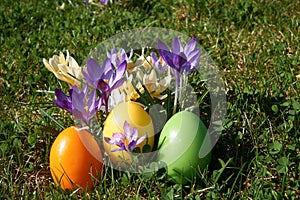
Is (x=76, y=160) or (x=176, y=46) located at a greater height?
(x=176, y=46)

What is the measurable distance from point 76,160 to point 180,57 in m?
0.50

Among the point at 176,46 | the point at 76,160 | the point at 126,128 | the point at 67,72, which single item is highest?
the point at 176,46

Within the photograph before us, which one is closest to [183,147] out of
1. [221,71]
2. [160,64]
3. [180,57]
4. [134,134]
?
[134,134]

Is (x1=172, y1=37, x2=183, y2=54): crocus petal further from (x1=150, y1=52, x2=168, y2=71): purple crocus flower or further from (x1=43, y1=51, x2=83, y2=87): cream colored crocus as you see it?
(x1=43, y1=51, x2=83, y2=87): cream colored crocus

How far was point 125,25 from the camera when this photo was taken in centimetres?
335

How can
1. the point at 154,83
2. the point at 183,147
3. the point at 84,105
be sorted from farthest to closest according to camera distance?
the point at 154,83
the point at 84,105
the point at 183,147

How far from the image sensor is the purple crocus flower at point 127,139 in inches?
77.2

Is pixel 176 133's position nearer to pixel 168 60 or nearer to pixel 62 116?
pixel 168 60

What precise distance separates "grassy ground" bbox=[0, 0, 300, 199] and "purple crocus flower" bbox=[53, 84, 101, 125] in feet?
0.72

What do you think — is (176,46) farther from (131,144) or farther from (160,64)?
(131,144)

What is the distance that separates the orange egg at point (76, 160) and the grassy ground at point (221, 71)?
4 centimetres

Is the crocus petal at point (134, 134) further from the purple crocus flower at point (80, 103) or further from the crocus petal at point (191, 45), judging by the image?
the crocus petal at point (191, 45)

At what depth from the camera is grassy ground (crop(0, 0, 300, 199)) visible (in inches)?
80.5

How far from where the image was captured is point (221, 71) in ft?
9.23
